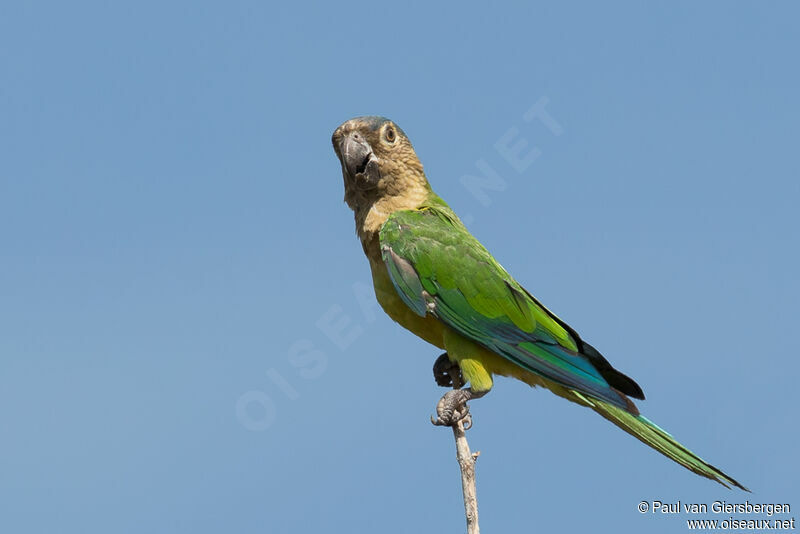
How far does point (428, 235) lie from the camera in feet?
22.7

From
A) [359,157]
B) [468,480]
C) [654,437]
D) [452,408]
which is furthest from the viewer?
[359,157]

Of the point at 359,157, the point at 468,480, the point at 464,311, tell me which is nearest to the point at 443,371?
the point at 464,311

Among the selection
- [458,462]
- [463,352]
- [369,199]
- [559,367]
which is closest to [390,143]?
[369,199]

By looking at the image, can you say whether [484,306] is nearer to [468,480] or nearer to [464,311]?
[464,311]

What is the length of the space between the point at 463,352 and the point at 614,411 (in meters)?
1.40

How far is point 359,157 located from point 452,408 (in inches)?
95.5

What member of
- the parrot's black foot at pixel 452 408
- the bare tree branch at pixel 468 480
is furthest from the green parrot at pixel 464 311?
the bare tree branch at pixel 468 480

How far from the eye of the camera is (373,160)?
7242 millimetres

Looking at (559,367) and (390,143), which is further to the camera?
(390,143)

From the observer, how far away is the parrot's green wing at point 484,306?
21.9 feet

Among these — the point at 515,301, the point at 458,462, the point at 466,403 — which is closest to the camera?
the point at 458,462

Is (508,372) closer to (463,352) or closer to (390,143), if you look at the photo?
(463,352)

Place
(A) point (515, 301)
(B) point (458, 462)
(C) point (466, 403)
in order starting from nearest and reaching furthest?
(B) point (458, 462), (C) point (466, 403), (A) point (515, 301)

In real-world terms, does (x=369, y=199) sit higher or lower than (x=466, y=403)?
higher
